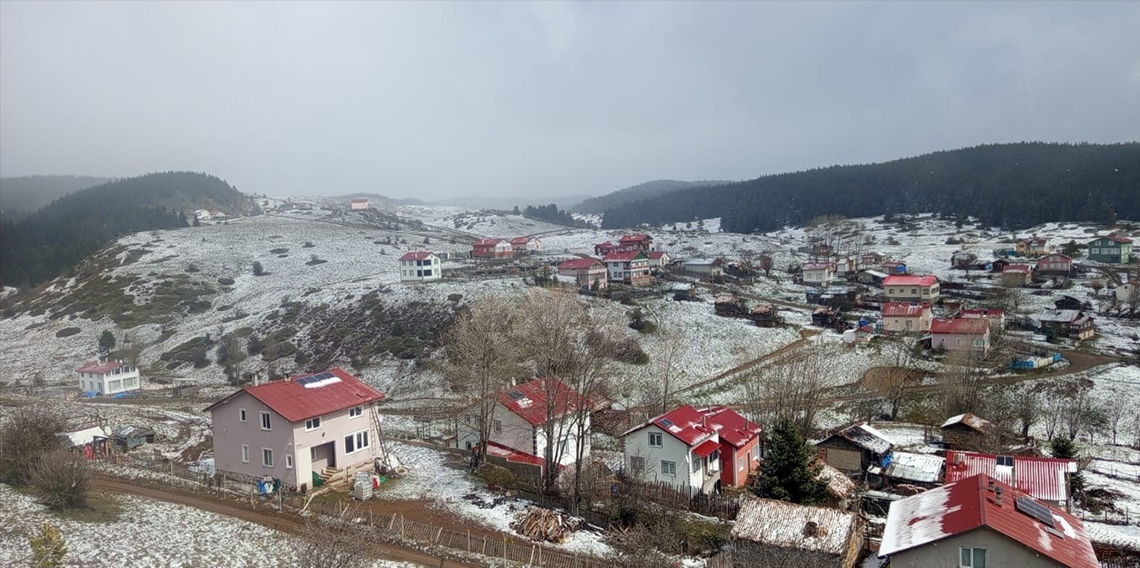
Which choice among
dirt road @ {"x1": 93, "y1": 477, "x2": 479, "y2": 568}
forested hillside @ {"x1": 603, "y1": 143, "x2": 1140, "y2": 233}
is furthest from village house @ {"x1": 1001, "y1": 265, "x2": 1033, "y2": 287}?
dirt road @ {"x1": 93, "y1": 477, "x2": 479, "y2": 568}

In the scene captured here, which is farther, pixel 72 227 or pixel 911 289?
pixel 72 227

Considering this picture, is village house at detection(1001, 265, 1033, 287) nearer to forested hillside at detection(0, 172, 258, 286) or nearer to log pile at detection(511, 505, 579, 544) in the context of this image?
log pile at detection(511, 505, 579, 544)

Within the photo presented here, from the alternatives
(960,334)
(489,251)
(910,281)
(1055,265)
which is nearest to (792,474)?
(960,334)

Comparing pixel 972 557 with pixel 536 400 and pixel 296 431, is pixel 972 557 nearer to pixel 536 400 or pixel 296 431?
pixel 536 400

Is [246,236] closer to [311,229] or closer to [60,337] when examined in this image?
[311,229]

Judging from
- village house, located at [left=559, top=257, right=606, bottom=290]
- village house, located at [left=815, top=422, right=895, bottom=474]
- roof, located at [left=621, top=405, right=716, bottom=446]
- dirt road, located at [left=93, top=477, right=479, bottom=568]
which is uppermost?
village house, located at [left=559, top=257, right=606, bottom=290]

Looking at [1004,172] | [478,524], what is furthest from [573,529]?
[1004,172]
